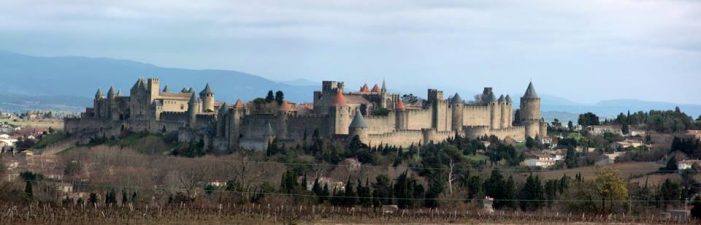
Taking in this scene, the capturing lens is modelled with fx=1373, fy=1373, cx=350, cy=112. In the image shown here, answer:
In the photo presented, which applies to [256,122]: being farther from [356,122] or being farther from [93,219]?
[93,219]

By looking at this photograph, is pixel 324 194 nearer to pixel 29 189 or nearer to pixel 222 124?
pixel 29 189

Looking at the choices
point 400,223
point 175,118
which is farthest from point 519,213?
point 175,118

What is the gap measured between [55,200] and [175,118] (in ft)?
105

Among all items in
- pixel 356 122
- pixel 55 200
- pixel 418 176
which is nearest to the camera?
pixel 55 200

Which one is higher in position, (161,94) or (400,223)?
(161,94)

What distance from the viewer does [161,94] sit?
84.9 metres

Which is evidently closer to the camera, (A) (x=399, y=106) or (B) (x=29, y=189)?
(B) (x=29, y=189)

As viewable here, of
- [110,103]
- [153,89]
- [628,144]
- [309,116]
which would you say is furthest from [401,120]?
[110,103]

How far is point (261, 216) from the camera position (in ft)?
135

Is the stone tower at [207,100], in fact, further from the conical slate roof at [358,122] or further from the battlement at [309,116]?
the conical slate roof at [358,122]

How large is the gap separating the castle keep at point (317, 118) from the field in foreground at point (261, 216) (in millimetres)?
25173

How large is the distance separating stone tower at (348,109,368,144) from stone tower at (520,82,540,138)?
16.1 metres

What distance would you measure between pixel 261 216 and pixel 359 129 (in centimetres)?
2851

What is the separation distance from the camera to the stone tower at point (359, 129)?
227 feet
